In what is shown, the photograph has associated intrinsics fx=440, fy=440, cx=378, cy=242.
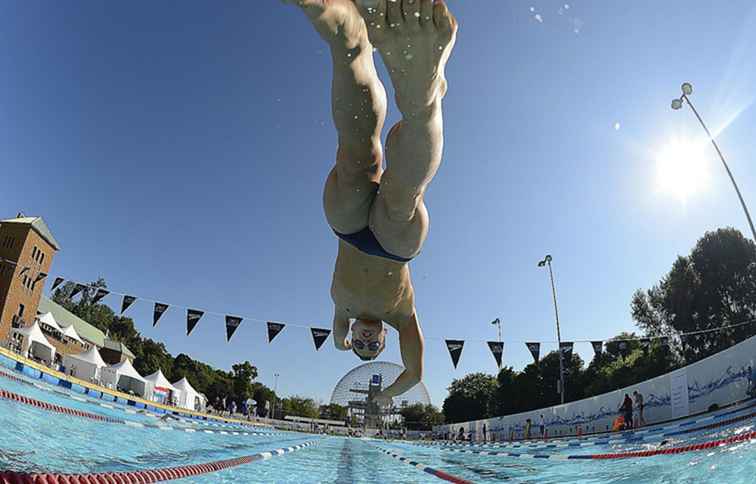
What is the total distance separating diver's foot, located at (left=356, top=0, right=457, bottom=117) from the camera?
179 centimetres

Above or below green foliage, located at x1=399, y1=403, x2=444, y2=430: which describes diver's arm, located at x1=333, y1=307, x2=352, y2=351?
above

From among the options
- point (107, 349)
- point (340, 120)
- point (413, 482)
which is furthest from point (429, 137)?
point (107, 349)

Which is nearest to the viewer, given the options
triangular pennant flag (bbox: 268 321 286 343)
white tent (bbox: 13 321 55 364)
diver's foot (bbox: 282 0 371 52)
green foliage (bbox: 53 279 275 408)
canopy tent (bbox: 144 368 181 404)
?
diver's foot (bbox: 282 0 371 52)

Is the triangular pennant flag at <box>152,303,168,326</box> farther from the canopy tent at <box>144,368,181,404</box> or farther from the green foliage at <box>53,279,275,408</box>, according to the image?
the green foliage at <box>53,279,275,408</box>

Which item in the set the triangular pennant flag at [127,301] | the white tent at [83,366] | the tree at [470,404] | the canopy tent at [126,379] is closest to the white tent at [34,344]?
the white tent at [83,366]

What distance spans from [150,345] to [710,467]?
221 ft

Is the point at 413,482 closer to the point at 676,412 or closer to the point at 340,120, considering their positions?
the point at 340,120

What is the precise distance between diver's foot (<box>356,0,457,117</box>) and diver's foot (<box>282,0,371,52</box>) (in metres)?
0.25

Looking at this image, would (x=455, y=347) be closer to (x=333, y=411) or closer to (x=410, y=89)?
(x=410, y=89)

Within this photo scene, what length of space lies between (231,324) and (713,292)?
31.9 m

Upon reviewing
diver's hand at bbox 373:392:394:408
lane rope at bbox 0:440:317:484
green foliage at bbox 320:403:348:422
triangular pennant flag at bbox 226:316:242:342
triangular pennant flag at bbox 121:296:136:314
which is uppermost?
triangular pennant flag at bbox 121:296:136:314

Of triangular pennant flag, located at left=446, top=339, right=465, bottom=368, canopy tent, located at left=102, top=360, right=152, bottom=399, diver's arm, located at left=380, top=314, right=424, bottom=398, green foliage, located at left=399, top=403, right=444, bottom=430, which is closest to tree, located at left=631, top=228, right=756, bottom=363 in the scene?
triangular pennant flag, located at left=446, top=339, right=465, bottom=368

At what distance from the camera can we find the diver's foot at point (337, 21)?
1993mm

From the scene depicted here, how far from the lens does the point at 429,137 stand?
7.78 feet
